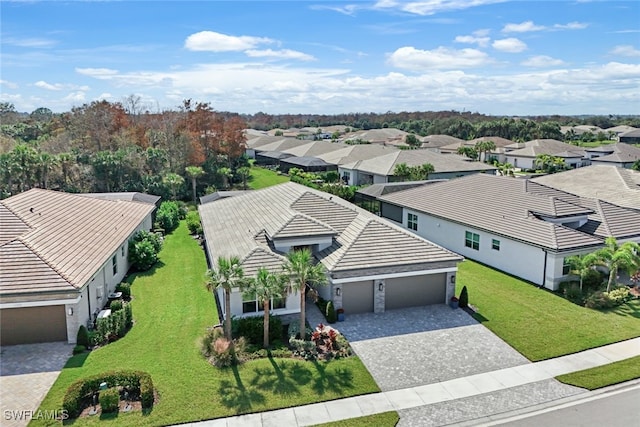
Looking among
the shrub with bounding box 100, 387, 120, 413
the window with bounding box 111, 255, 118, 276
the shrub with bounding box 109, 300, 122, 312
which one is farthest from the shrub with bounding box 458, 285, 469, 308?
the window with bounding box 111, 255, 118, 276

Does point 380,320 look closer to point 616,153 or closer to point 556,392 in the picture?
point 556,392

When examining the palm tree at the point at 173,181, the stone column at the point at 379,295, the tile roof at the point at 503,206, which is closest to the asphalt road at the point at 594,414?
the stone column at the point at 379,295

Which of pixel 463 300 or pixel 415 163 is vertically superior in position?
pixel 415 163

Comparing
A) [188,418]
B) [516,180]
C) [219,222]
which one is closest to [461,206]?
[516,180]

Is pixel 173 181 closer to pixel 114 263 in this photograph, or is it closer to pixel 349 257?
pixel 114 263

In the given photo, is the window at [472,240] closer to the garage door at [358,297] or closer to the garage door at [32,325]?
the garage door at [358,297]

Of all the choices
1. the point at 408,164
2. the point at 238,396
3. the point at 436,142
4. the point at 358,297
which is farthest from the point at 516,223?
the point at 436,142
